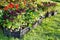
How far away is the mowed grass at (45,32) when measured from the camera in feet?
21.3

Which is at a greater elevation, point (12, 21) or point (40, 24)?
point (12, 21)

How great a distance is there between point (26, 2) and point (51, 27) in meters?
1.80

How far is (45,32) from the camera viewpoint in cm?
692

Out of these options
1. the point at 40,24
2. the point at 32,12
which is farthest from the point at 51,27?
the point at 32,12

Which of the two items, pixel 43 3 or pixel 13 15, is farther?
pixel 43 3

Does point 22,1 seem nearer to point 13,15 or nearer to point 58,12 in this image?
point 13,15

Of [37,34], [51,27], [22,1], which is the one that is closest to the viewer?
[37,34]

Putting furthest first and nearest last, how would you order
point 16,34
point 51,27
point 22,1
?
point 22,1, point 51,27, point 16,34

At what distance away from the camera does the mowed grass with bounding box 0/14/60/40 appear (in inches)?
256

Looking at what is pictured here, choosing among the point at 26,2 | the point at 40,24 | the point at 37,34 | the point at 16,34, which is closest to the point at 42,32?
A: the point at 37,34

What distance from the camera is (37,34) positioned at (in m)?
6.74

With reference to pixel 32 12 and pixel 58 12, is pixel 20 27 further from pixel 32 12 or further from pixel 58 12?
pixel 58 12

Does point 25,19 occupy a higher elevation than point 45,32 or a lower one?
higher

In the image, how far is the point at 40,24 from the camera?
24.9 feet
